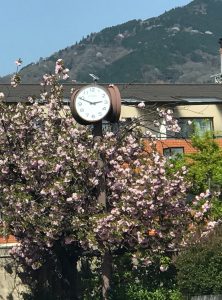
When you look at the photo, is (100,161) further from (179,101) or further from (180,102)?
(179,101)

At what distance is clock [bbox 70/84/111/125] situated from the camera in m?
18.0

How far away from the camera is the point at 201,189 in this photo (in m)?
25.4

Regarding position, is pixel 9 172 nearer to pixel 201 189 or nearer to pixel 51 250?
pixel 51 250

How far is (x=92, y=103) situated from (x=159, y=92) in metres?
29.2

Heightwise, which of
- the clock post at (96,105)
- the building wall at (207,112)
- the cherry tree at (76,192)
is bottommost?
the cherry tree at (76,192)

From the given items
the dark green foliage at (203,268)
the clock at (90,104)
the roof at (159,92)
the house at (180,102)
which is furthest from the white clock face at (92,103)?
the roof at (159,92)

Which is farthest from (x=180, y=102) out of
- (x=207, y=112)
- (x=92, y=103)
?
(x=92, y=103)

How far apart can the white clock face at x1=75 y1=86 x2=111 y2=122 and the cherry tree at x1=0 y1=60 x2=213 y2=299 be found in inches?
32.7

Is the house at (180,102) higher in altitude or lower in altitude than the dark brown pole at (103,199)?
higher

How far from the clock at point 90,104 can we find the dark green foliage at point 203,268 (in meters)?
4.34

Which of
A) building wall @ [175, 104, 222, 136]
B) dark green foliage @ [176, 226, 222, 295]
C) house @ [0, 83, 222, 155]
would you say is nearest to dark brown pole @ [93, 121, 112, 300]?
dark green foliage @ [176, 226, 222, 295]

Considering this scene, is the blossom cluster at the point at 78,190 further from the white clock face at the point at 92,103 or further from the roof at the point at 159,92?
the roof at the point at 159,92

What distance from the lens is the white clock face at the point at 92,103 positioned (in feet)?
58.9

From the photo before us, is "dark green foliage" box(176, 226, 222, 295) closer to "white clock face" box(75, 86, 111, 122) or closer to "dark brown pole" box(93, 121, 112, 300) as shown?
"dark brown pole" box(93, 121, 112, 300)
